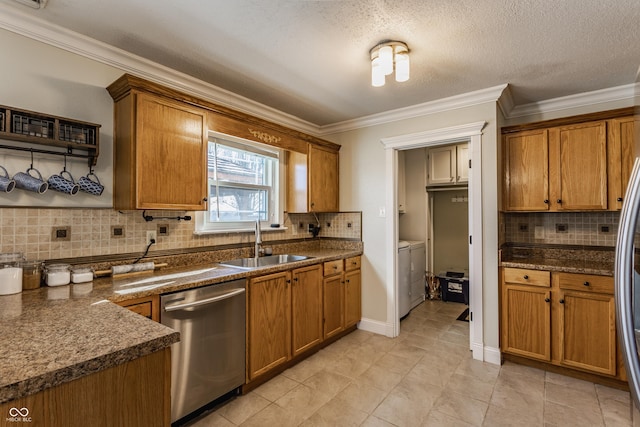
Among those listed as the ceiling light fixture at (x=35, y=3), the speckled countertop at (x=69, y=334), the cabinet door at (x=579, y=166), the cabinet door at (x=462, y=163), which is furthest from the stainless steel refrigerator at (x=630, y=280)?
the cabinet door at (x=462, y=163)

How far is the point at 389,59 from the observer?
77.5 inches

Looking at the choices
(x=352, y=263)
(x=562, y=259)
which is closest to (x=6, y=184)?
(x=352, y=263)

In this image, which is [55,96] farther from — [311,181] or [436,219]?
[436,219]

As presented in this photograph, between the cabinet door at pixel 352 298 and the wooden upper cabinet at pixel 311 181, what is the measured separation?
795 millimetres

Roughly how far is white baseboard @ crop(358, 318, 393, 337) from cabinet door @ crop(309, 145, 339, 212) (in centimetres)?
132

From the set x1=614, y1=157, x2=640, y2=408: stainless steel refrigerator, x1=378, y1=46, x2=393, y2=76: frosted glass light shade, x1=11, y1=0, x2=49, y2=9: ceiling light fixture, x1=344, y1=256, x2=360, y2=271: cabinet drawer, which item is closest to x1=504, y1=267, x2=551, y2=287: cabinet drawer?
x1=344, y1=256, x2=360, y2=271: cabinet drawer

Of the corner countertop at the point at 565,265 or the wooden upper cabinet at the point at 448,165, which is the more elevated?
the wooden upper cabinet at the point at 448,165

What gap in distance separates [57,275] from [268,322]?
1345mm

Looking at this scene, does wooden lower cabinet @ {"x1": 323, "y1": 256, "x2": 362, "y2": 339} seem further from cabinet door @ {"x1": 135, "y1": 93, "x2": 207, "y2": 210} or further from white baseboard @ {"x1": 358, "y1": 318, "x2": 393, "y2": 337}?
cabinet door @ {"x1": 135, "y1": 93, "x2": 207, "y2": 210}

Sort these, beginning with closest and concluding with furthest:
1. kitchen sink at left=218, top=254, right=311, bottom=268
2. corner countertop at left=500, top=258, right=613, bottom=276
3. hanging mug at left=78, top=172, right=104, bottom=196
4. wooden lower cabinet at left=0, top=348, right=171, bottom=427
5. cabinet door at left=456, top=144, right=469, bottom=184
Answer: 1. wooden lower cabinet at left=0, top=348, right=171, bottom=427
2. hanging mug at left=78, top=172, right=104, bottom=196
3. corner countertop at left=500, top=258, right=613, bottom=276
4. kitchen sink at left=218, top=254, right=311, bottom=268
5. cabinet door at left=456, top=144, right=469, bottom=184

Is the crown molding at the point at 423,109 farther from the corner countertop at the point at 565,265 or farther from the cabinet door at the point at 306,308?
the cabinet door at the point at 306,308

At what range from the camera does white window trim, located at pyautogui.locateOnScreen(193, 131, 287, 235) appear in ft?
8.55

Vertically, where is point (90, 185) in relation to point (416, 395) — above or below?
above

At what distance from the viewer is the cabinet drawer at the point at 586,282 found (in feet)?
7.65
